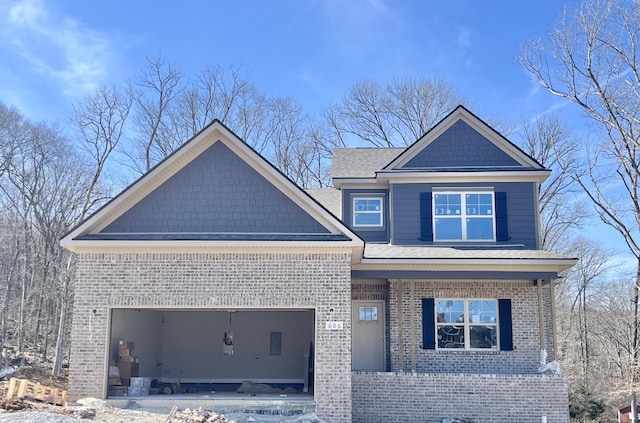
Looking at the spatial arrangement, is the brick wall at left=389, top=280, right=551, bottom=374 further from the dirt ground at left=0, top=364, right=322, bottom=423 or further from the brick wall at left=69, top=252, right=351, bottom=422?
the dirt ground at left=0, top=364, right=322, bottom=423

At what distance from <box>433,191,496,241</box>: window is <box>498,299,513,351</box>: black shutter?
181 cm

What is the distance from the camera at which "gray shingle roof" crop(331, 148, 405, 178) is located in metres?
18.1

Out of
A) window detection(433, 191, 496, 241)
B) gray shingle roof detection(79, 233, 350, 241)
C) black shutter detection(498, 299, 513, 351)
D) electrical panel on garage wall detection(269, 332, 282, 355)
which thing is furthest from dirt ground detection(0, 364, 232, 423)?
window detection(433, 191, 496, 241)

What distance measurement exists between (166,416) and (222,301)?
2.49 metres

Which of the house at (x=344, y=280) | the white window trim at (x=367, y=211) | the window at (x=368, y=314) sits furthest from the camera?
the white window trim at (x=367, y=211)

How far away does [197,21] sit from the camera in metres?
16.5

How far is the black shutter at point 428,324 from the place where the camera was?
15758mm

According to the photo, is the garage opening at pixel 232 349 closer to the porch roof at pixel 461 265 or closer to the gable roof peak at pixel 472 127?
the porch roof at pixel 461 265

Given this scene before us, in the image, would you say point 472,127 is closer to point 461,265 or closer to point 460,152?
point 460,152

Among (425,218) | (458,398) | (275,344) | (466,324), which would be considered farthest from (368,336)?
(425,218)

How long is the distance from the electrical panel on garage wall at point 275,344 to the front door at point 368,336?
2.61m

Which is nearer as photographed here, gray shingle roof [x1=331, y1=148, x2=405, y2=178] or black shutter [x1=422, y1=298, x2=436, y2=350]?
black shutter [x1=422, y1=298, x2=436, y2=350]

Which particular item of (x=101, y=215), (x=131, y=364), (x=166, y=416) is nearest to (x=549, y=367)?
(x=166, y=416)

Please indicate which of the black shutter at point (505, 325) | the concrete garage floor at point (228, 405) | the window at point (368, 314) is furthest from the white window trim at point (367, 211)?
the concrete garage floor at point (228, 405)
